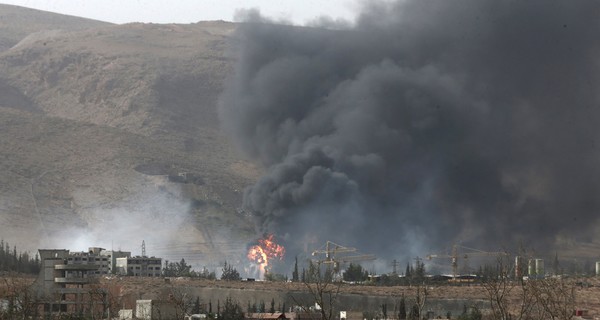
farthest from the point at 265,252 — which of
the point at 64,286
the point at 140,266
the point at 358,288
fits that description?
the point at 64,286

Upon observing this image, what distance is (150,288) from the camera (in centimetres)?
13488

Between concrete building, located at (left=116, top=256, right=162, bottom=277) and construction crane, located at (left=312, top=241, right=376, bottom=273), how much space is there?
17.1 meters

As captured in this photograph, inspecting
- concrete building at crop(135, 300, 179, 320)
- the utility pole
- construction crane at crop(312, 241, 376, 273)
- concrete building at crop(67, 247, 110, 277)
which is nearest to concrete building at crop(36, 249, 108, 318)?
concrete building at crop(135, 300, 179, 320)

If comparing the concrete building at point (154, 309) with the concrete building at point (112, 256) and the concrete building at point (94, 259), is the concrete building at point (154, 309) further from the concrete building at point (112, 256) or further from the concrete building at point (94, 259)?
the concrete building at point (112, 256)

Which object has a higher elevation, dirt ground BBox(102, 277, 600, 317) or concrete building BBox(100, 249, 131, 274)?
concrete building BBox(100, 249, 131, 274)

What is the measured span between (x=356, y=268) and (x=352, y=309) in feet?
112

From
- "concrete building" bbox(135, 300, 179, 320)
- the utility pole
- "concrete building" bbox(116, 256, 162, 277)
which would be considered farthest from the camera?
"concrete building" bbox(116, 256, 162, 277)

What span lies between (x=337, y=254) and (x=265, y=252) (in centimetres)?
860

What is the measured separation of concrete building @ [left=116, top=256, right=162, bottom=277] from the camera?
561 feet

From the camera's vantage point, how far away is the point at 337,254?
177375 mm

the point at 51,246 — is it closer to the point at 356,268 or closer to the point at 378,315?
the point at 356,268

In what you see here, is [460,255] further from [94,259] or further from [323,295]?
[323,295]

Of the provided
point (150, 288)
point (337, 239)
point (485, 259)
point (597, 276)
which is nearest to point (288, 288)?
point (150, 288)

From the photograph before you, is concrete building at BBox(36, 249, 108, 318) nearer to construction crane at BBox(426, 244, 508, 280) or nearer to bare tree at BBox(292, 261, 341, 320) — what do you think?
bare tree at BBox(292, 261, 341, 320)
